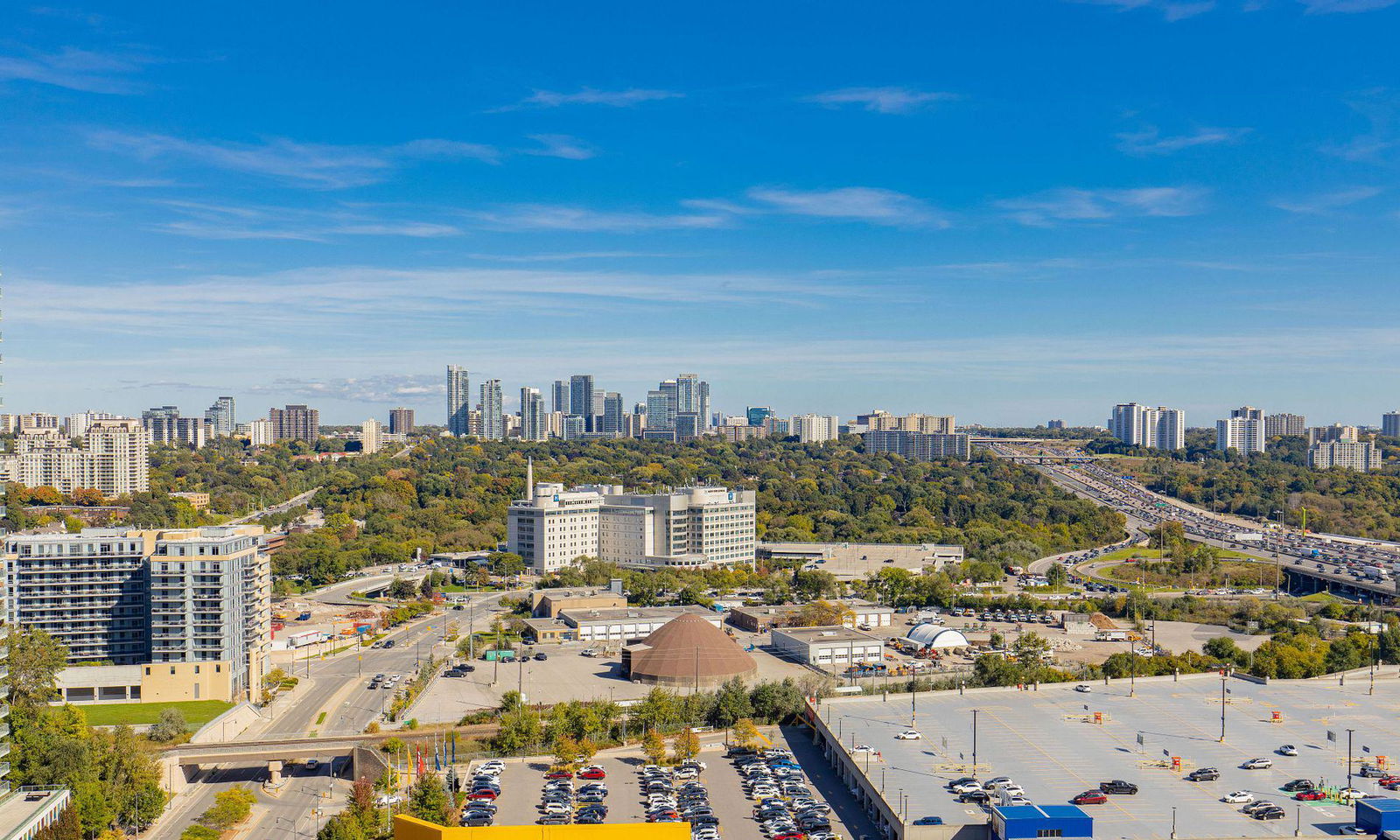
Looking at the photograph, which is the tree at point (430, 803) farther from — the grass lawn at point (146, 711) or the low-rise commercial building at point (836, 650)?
the low-rise commercial building at point (836, 650)

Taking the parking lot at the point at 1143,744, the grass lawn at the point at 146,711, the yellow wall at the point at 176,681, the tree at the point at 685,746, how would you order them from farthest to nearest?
the yellow wall at the point at 176,681
the grass lawn at the point at 146,711
the tree at the point at 685,746
the parking lot at the point at 1143,744

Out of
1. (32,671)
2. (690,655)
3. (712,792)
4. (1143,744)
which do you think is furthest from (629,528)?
(1143,744)

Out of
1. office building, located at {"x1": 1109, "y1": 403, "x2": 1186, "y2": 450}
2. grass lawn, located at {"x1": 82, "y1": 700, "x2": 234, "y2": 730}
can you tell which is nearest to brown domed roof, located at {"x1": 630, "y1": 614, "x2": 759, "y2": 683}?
grass lawn, located at {"x1": 82, "y1": 700, "x2": 234, "y2": 730}

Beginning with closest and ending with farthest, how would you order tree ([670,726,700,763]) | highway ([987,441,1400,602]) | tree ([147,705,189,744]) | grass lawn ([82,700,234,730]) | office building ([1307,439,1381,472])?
tree ([670,726,700,763]) < tree ([147,705,189,744]) < grass lawn ([82,700,234,730]) < highway ([987,441,1400,602]) < office building ([1307,439,1381,472])

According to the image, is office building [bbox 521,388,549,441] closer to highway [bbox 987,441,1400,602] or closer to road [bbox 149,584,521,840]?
highway [bbox 987,441,1400,602]

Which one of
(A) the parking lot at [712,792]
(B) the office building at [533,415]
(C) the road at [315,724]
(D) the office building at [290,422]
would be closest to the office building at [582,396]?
(B) the office building at [533,415]

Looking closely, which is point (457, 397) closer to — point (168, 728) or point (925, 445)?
point (925, 445)
